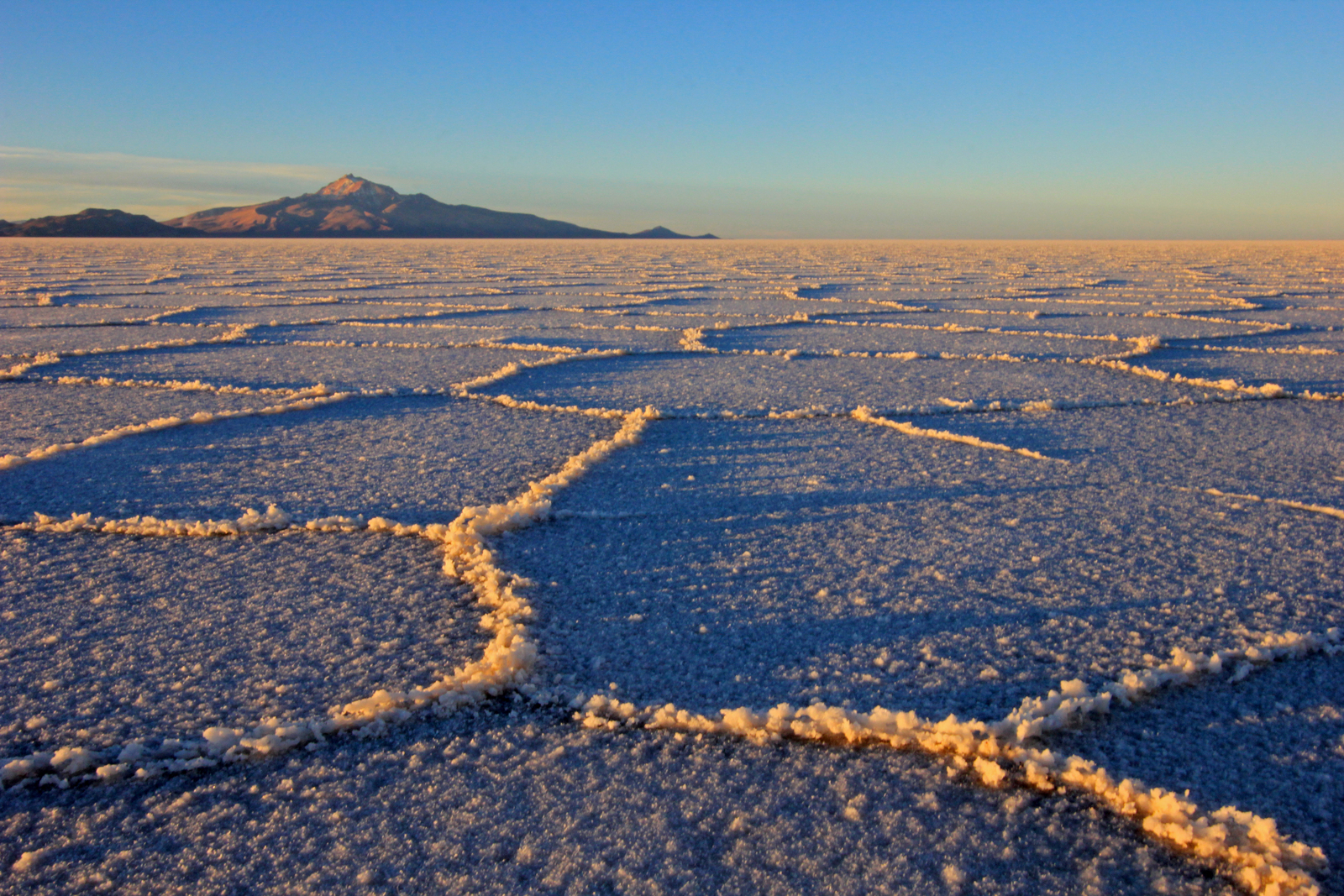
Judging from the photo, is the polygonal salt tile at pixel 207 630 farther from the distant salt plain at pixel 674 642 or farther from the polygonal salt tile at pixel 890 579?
the polygonal salt tile at pixel 890 579

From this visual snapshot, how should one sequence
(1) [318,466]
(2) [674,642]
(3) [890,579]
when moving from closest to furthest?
(2) [674,642], (3) [890,579], (1) [318,466]

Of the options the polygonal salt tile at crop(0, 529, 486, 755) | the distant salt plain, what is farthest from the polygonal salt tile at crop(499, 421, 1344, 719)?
the polygonal salt tile at crop(0, 529, 486, 755)

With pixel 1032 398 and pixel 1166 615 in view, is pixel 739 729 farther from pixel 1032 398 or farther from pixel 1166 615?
pixel 1032 398

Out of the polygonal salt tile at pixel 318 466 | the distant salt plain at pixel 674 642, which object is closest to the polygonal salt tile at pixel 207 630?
the distant salt plain at pixel 674 642

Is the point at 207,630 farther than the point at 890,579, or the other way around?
the point at 890,579

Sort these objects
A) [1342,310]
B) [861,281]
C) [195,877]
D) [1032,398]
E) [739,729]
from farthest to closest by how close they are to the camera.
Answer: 1. [861,281]
2. [1342,310]
3. [1032,398]
4. [739,729]
5. [195,877]

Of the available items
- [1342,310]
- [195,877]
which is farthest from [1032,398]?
[1342,310]

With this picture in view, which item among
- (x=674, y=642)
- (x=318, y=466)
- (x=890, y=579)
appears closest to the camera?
(x=674, y=642)

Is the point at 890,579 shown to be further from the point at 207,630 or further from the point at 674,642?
the point at 207,630

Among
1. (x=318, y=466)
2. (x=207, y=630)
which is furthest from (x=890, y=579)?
(x=318, y=466)
